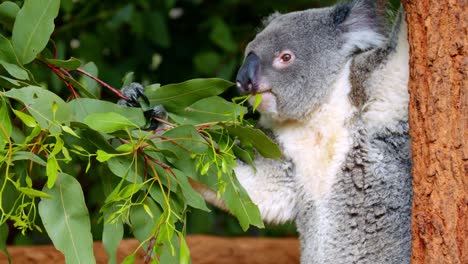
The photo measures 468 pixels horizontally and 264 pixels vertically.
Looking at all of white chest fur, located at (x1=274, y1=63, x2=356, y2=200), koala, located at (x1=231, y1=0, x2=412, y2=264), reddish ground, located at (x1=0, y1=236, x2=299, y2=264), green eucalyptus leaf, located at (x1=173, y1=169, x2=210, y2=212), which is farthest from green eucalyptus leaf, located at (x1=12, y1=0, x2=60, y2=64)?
reddish ground, located at (x1=0, y1=236, x2=299, y2=264)

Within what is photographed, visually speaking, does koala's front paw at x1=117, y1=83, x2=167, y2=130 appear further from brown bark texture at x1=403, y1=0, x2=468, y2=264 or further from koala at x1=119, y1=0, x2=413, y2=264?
brown bark texture at x1=403, y1=0, x2=468, y2=264

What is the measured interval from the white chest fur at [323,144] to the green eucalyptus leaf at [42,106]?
96cm

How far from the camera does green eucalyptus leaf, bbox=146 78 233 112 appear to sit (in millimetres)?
2670

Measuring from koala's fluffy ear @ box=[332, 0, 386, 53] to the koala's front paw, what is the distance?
29.3 inches

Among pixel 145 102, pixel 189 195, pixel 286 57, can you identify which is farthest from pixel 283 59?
pixel 189 195

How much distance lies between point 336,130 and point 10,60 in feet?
3.84

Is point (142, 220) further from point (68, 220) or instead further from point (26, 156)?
point (26, 156)

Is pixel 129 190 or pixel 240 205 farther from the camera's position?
pixel 240 205

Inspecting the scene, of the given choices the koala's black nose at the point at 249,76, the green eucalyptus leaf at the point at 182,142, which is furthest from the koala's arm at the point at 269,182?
the green eucalyptus leaf at the point at 182,142

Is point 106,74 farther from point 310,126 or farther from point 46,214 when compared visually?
point 46,214

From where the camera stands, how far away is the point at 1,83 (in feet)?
8.27

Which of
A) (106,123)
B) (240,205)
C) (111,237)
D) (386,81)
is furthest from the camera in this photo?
(386,81)

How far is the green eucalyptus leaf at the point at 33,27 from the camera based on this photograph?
100 inches

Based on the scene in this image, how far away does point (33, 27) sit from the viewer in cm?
256
